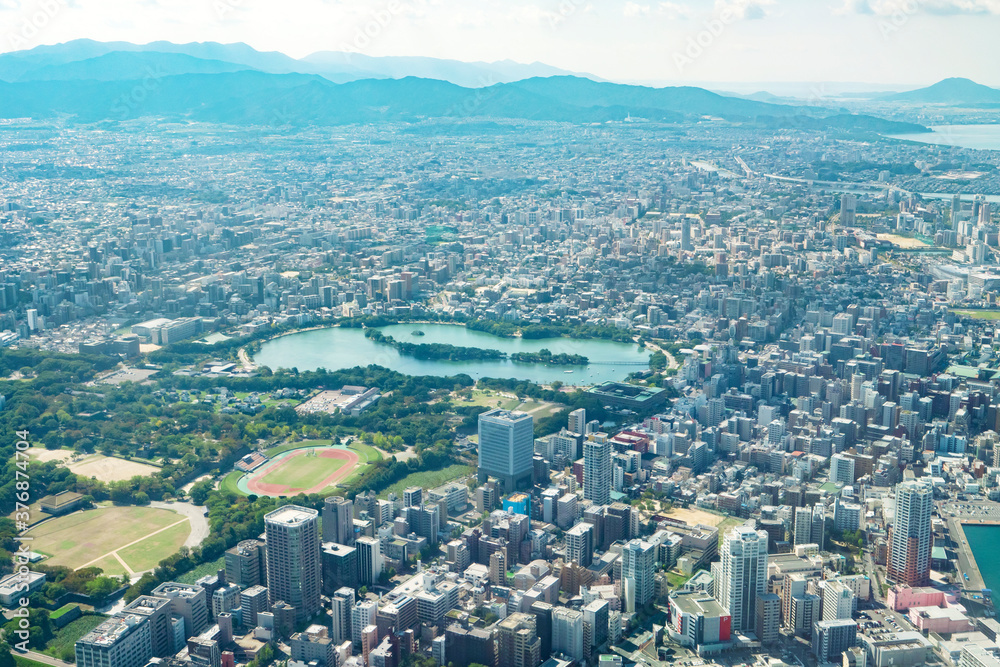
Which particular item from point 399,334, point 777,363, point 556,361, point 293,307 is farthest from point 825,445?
point 293,307

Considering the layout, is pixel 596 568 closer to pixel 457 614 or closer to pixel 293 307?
pixel 457 614

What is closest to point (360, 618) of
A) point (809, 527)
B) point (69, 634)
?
point (69, 634)

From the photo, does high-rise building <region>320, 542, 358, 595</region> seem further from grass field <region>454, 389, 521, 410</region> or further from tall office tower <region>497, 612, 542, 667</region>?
grass field <region>454, 389, 521, 410</region>

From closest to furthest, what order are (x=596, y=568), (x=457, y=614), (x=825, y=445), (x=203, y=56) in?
1. (x=457, y=614)
2. (x=596, y=568)
3. (x=825, y=445)
4. (x=203, y=56)

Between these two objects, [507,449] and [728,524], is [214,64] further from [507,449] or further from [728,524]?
[728,524]

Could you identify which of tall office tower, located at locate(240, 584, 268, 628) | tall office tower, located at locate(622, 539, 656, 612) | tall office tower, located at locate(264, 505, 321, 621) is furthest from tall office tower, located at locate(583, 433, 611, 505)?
tall office tower, located at locate(240, 584, 268, 628)

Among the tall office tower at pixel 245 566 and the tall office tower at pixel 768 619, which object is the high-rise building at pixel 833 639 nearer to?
the tall office tower at pixel 768 619
